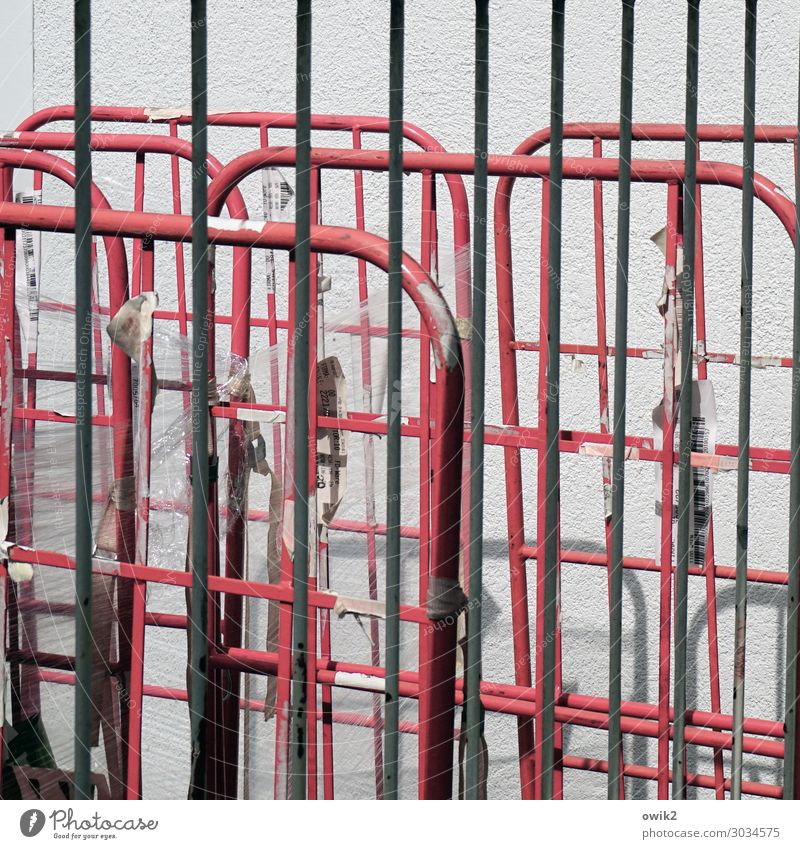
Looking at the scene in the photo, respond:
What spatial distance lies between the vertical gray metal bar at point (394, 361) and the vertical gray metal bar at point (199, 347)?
0.53 feet

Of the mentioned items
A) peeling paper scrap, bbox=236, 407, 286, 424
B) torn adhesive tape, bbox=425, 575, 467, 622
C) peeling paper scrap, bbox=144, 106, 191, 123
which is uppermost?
peeling paper scrap, bbox=144, 106, 191, 123

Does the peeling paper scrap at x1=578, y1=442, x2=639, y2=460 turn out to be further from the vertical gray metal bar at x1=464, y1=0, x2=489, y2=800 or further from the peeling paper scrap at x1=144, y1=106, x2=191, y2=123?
the peeling paper scrap at x1=144, y1=106, x2=191, y2=123

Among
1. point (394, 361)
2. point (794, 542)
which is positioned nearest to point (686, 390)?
point (794, 542)

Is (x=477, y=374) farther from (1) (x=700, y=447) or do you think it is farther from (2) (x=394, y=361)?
(1) (x=700, y=447)

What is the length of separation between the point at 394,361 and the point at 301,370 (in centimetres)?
9

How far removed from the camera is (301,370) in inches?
35.5

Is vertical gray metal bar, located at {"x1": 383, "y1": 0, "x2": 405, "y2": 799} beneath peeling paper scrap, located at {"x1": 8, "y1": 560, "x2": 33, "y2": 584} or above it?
above

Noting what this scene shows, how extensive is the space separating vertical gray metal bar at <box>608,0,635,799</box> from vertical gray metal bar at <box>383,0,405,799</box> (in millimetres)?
217

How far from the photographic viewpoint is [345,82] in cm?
292

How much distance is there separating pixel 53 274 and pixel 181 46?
5.47 ft

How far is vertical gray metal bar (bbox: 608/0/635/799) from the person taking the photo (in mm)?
1004

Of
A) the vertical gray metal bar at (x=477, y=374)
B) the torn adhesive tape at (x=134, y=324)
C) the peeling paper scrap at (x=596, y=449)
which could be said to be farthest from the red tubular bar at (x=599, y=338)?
the torn adhesive tape at (x=134, y=324)

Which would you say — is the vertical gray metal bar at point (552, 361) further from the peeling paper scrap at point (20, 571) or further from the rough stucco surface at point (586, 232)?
the rough stucco surface at point (586, 232)

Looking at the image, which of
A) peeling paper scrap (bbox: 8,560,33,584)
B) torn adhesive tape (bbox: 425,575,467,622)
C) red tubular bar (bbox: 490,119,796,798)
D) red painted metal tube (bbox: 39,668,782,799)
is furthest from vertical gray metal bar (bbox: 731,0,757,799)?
peeling paper scrap (bbox: 8,560,33,584)
